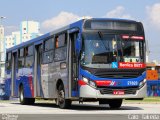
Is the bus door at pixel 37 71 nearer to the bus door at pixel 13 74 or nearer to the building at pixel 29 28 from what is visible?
the bus door at pixel 13 74

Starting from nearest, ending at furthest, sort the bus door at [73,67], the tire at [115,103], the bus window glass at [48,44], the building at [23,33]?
the bus door at [73,67], the tire at [115,103], the bus window glass at [48,44], the building at [23,33]

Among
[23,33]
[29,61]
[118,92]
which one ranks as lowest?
[118,92]

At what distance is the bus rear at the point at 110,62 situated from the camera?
707 inches

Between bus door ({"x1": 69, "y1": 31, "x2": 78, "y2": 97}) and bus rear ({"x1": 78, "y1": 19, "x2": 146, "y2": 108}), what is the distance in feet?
1.69

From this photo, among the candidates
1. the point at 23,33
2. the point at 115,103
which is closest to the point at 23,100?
the point at 115,103

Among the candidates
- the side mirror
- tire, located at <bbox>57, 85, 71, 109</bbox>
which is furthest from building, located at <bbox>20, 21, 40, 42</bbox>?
the side mirror

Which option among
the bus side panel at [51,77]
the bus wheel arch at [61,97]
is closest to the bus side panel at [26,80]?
the bus side panel at [51,77]

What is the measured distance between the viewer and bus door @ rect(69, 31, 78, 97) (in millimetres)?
18656

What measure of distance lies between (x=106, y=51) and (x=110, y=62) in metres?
0.45

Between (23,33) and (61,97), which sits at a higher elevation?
(23,33)

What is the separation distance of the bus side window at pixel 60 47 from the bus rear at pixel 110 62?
177cm

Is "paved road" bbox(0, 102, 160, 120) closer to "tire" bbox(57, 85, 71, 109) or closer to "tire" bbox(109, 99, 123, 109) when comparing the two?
"tire" bbox(57, 85, 71, 109)

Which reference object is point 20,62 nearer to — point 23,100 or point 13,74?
point 13,74

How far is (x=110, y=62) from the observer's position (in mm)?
18094
